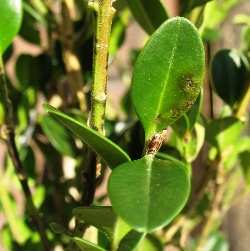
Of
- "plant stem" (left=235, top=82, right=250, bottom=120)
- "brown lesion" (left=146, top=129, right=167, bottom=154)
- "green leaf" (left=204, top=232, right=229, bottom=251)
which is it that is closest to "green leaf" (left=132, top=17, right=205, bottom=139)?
"brown lesion" (left=146, top=129, right=167, bottom=154)

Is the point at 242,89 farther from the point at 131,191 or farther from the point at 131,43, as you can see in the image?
the point at 131,43

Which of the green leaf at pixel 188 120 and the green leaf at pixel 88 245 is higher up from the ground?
the green leaf at pixel 188 120

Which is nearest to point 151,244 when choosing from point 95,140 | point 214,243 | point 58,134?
point 58,134

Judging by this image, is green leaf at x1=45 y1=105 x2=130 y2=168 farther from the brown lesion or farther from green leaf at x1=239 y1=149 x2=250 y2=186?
green leaf at x1=239 y1=149 x2=250 y2=186

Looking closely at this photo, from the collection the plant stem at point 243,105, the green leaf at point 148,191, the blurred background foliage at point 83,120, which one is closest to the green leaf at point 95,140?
the green leaf at point 148,191

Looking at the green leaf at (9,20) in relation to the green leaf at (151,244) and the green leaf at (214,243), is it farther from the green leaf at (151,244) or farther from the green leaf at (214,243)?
the green leaf at (214,243)

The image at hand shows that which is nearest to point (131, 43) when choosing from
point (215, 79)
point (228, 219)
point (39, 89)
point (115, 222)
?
point (228, 219)

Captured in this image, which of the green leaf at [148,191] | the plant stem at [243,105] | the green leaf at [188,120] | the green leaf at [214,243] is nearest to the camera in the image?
the green leaf at [148,191]
